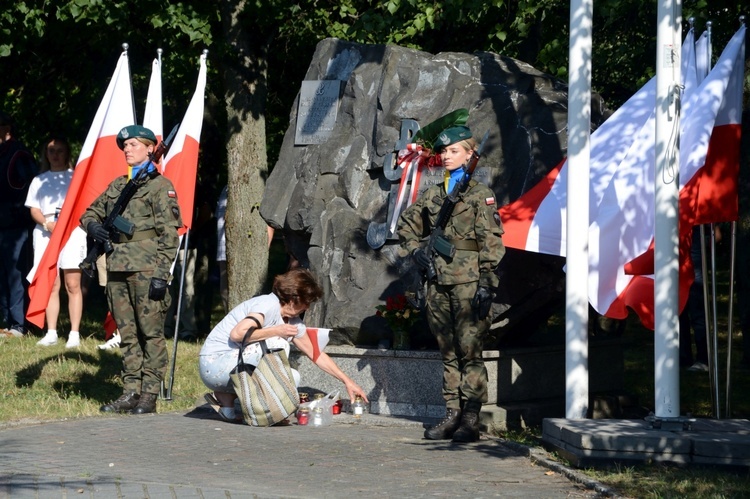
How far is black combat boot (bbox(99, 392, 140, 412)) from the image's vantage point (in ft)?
30.9

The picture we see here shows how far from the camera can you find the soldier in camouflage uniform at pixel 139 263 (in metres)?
9.38

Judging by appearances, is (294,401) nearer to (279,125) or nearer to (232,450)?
(232,450)

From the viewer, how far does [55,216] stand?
42.1ft

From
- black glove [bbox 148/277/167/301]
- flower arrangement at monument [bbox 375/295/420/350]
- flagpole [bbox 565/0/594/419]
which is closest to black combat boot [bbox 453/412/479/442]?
flagpole [bbox 565/0/594/419]

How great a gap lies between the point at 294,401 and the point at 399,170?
2.33m

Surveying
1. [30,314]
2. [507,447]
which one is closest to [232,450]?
[507,447]

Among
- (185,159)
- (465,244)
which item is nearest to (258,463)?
(465,244)

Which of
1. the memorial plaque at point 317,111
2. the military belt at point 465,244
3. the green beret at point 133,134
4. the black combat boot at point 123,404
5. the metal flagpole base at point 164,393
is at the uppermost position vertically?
the memorial plaque at point 317,111

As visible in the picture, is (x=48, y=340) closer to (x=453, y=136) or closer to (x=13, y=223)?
(x=13, y=223)

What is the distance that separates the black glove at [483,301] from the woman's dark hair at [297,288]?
117cm

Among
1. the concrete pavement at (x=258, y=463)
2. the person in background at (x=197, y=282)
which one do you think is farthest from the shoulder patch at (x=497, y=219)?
the person in background at (x=197, y=282)

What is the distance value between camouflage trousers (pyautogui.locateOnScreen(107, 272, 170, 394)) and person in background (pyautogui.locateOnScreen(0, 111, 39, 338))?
14.5ft

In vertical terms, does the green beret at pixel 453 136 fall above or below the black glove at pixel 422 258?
above

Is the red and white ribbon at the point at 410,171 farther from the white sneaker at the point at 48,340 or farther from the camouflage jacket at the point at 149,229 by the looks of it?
the white sneaker at the point at 48,340
